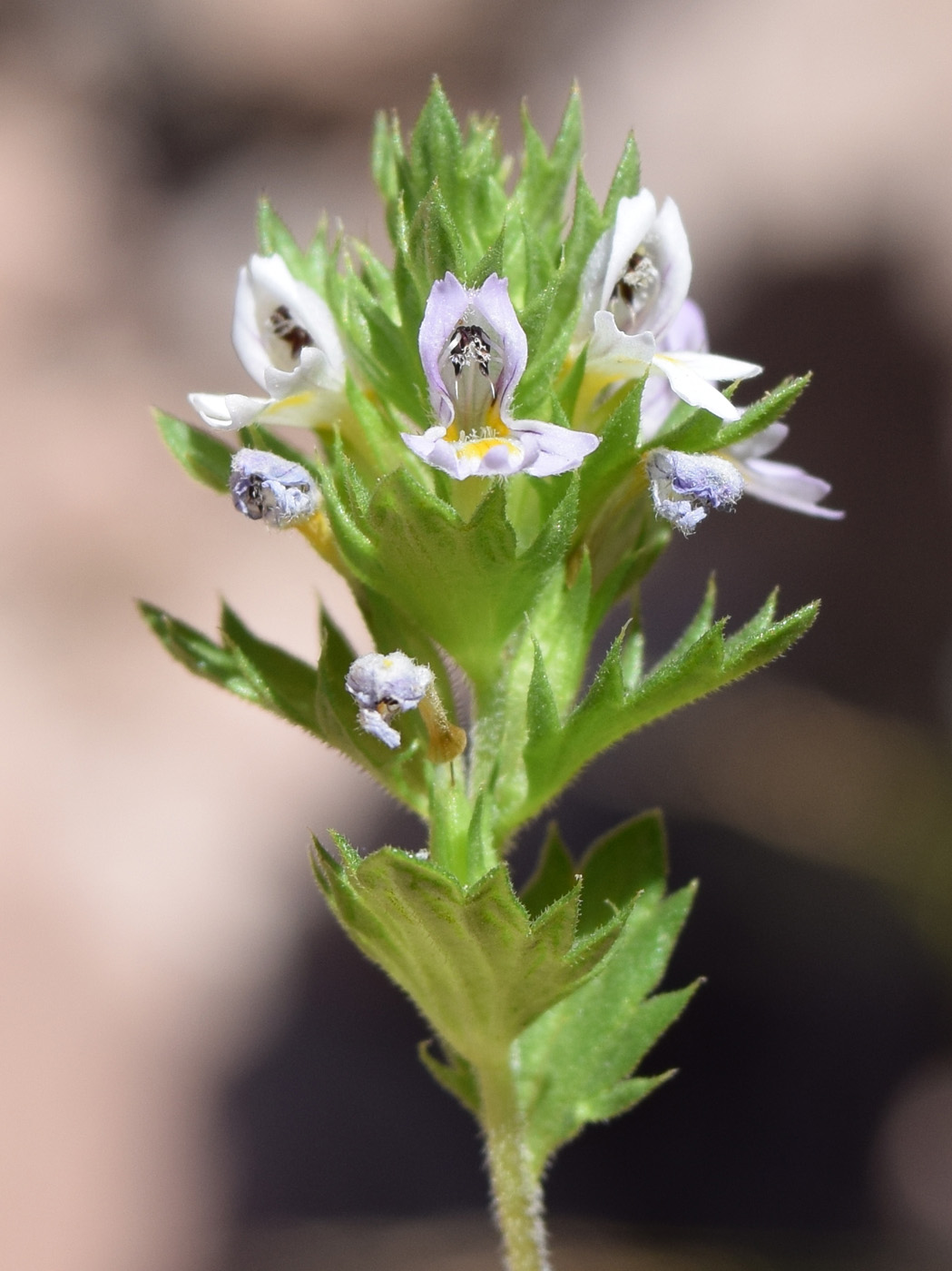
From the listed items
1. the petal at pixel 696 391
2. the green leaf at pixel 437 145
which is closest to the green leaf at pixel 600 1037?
the petal at pixel 696 391

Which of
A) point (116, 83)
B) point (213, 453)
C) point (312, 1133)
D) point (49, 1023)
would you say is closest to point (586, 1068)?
point (213, 453)

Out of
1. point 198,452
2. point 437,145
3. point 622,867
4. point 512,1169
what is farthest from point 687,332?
point 512,1169

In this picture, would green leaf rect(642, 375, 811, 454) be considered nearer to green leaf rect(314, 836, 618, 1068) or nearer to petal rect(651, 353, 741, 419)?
petal rect(651, 353, 741, 419)

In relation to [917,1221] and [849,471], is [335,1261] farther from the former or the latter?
[849,471]

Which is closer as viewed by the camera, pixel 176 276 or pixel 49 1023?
pixel 49 1023

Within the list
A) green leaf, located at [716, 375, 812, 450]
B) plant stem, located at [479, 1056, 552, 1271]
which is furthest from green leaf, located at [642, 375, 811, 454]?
plant stem, located at [479, 1056, 552, 1271]

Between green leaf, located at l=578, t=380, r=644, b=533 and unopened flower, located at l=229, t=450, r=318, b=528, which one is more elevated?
unopened flower, located at l=229, t=450, r=318, b=528
